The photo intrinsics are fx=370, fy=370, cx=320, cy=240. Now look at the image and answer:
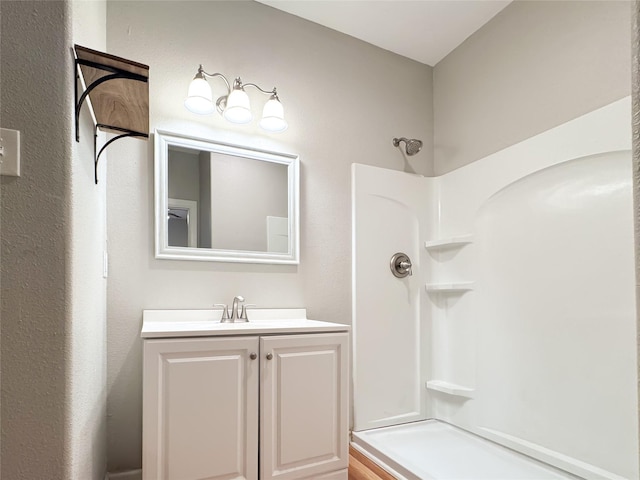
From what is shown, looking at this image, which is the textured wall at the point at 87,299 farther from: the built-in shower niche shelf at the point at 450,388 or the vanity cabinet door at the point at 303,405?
the built-in shower niche shelf at the point at 450,388

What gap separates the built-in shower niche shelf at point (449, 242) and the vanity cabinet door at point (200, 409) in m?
1.50

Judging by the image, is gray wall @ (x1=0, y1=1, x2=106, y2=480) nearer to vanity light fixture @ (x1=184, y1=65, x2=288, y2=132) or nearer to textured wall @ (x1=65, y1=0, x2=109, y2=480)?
textured wall @ (x1=65, y1=0, x2=109, y2=480)

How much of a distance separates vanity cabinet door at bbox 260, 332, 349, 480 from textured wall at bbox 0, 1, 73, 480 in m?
0.83

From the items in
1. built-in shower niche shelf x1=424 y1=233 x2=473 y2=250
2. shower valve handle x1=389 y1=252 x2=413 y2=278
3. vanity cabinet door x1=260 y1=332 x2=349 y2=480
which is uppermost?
built-in shower niche shelf x1=424 y1=233 x2=473 y2=250

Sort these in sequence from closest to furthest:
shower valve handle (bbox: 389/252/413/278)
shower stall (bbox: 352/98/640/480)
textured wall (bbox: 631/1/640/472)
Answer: textured wall (bbox: 631/1/640/472) < shower stall (bbox: 352/98/640/480) < shower valve handle (bbox: 389/252/413/278)

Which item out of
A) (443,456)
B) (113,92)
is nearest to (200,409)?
(113,92)

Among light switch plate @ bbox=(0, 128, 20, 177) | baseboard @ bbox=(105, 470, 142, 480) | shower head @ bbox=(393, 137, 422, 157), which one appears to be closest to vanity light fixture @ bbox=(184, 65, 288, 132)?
shower head @ bbox=(393, 137, 422, 157)

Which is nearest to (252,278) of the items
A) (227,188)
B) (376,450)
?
(227,188)

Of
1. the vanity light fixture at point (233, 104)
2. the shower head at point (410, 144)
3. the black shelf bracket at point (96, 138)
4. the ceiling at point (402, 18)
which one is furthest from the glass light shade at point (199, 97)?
the shower head at point (410, 144)

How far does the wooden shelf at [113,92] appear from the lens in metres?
1.01

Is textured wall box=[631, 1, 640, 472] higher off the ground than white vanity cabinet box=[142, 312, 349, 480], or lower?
higher

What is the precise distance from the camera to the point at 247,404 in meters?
1.54

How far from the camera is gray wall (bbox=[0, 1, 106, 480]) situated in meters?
0.83

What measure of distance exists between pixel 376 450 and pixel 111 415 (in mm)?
1342
